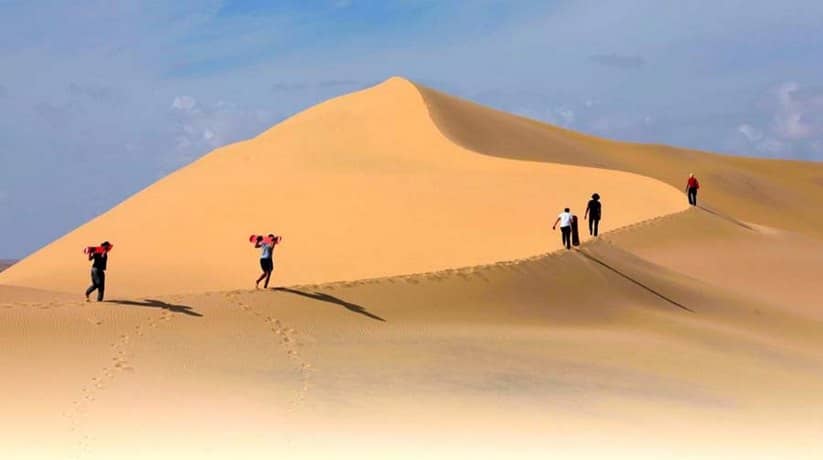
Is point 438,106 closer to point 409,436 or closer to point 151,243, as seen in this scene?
point 151,243

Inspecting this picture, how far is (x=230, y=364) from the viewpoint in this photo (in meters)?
12.9

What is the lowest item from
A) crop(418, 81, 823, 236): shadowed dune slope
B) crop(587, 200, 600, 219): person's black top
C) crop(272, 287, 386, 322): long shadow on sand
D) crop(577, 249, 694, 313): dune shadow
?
crop(272, 287, 386, 322): long shadow on sand

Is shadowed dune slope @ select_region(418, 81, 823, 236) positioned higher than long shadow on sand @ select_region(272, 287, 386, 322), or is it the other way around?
shadowed dune slope @ select_region(418, 81, 823, 236)

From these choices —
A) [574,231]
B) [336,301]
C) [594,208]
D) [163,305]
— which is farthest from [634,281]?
[163,305]

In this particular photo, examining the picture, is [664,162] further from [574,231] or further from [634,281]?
[634,281]

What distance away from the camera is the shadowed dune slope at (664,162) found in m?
46.8

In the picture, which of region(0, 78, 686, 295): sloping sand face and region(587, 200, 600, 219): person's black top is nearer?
region(587, 200, 600, 219): person's black top

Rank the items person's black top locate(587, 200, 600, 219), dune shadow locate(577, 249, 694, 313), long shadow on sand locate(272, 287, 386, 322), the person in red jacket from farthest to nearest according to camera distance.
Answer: the person in red jacket → person's black top locate(587, 200, 600, 219) → dune shadow locate(577, 249, 694, 313) → long shadow on sand locate(272, 287, 386, 322)

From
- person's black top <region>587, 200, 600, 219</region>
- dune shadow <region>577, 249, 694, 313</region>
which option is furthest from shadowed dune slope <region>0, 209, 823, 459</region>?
person's black top <region>587, 200, 600, 219</region>

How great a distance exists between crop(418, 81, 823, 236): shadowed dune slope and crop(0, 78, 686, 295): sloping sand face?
12.3 feet

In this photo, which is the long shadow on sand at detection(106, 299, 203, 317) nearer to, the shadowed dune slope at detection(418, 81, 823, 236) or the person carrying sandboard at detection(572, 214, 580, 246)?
the person carrying sandboard at detection(572, 214, 580, 246)

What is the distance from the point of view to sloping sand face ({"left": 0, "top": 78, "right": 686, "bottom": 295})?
2920 centimetres

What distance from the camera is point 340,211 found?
3353 centimetres

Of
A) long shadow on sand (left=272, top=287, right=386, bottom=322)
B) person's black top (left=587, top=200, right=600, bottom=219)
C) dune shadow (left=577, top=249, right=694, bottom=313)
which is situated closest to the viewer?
long shadow on sand (left=272, top=287, right=386, bottom=322)
